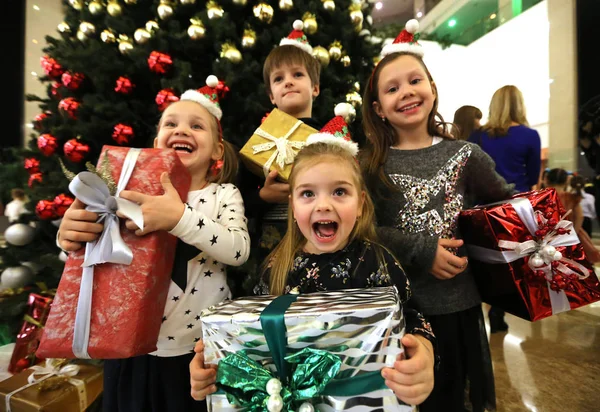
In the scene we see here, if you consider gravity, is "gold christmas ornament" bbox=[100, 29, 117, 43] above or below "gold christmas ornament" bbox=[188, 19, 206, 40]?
above

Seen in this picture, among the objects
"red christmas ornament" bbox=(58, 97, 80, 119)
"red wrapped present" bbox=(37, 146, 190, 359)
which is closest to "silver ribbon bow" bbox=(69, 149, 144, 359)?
"red wrapped present" bbox=(37, 146, 190, 359)

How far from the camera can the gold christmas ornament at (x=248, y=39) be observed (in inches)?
77.2

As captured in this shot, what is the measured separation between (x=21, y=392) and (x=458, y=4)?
709 centimetres

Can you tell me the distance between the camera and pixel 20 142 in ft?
13.6

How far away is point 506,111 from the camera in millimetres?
2480

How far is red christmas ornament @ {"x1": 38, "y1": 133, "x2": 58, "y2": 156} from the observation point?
1.95 m

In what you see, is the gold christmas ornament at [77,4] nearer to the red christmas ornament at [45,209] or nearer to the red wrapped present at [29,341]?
the red christmas ornament at [45,209]

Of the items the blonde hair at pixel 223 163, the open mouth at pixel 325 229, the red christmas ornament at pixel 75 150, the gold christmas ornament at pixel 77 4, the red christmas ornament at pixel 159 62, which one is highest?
the gold christmas ornament at pixel 77 4

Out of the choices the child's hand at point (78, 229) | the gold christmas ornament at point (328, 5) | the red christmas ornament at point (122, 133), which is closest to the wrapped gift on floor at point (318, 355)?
the child's hand at point (78, 229)

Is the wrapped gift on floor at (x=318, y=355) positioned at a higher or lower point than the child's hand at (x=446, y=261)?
lower

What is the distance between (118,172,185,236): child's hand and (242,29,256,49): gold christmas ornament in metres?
1.38

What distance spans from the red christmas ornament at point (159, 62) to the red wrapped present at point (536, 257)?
1.78 meters

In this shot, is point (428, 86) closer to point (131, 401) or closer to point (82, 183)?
point (82, 183)

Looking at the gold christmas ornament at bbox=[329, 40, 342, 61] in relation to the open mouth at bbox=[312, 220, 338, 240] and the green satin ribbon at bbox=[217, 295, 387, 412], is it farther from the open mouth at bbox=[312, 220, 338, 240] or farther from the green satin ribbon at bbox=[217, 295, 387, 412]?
the green satin ribbon at bbox=[217, 295, 387, 412]
